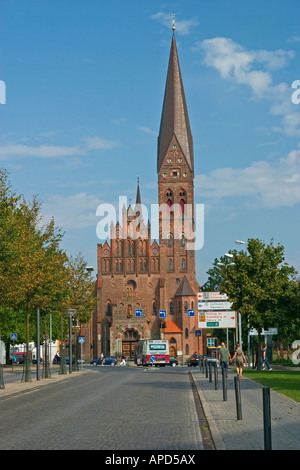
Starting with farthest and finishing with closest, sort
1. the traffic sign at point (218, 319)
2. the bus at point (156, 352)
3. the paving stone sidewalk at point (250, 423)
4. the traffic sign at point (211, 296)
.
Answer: the bus at point (156, 352), the traffic sign at point (218, 319), the traffic sign at point (211, 296), the paving stone sidewalk at point (250, 423)

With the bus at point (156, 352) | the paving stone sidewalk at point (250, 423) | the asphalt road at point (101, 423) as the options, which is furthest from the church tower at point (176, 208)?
the paving stone sidewalk at point (250, 423)

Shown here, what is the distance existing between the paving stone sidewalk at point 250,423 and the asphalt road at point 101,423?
0.41 m

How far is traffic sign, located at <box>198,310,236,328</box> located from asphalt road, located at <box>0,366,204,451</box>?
23184 millimetres

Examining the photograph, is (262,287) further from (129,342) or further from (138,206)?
(138,206)

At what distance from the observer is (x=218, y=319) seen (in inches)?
1795

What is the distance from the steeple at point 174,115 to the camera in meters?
114

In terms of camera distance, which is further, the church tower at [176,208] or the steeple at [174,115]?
the steeple at [174,115]

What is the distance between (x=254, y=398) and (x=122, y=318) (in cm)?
8573

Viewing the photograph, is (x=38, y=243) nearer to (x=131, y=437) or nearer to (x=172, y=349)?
(x=131, y=437)

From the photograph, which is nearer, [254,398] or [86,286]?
[254,398]

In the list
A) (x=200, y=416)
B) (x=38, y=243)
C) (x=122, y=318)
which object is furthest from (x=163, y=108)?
(x=200, y=416)

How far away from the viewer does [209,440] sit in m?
11.6

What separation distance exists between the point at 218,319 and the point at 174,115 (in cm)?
7320

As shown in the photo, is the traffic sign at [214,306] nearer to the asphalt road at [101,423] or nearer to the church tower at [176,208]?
the asphalt road at [101,423]
